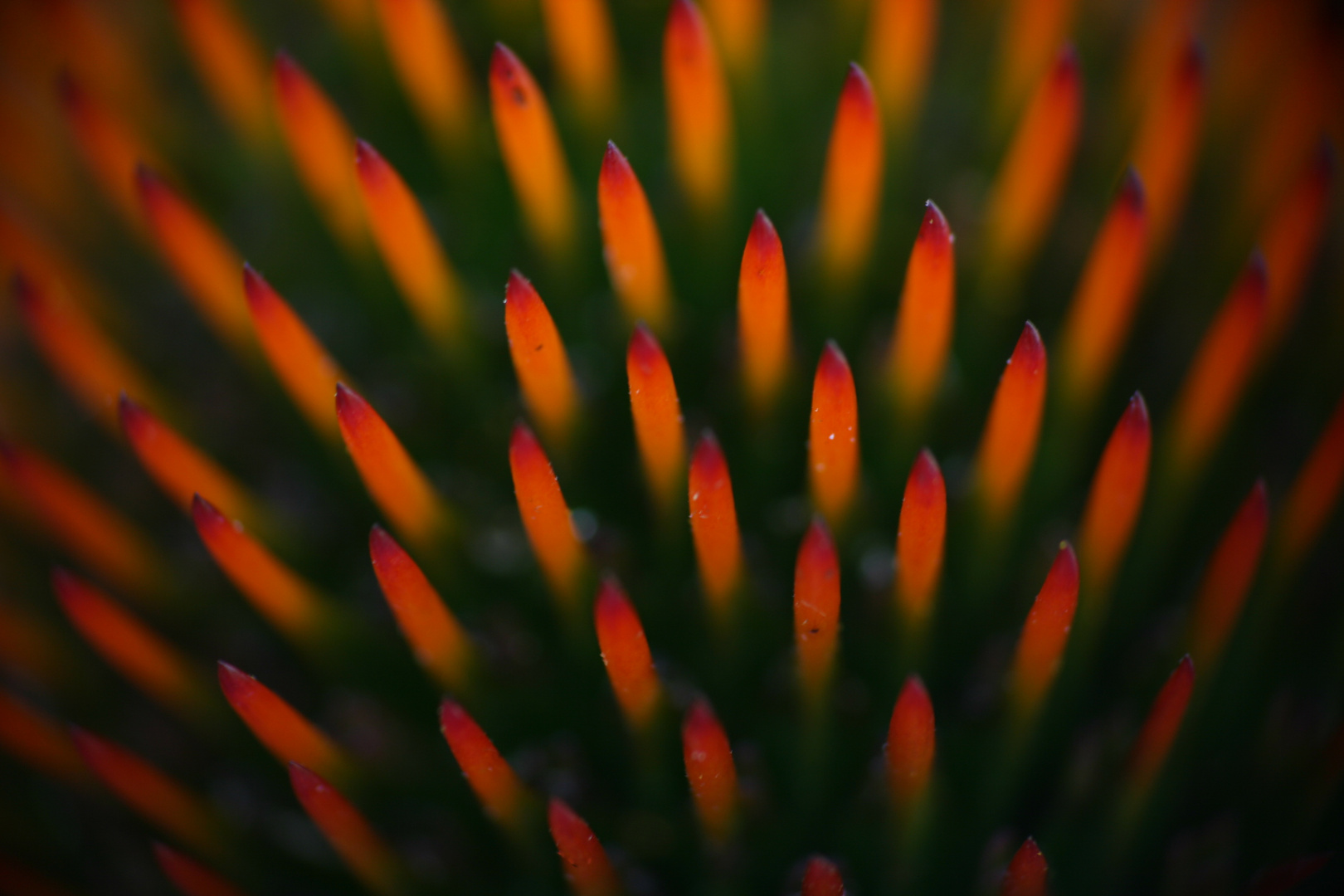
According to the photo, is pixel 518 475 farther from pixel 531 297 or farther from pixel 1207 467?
pixel 1207 467

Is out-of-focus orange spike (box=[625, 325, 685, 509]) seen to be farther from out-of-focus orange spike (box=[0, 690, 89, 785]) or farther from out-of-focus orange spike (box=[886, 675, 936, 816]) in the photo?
out-of-focus orange spike (box=[0, 690, 89, 785])

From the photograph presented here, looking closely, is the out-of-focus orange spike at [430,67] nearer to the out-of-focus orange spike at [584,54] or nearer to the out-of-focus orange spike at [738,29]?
the out-of-focus orange spike at [584,54]

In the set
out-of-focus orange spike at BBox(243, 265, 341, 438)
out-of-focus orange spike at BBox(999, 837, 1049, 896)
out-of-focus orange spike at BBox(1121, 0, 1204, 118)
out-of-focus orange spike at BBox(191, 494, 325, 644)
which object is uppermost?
out-of-focus orange spike at BBox(1121, 0, 1204, 118)

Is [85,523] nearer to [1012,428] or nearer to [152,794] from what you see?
[152,794]

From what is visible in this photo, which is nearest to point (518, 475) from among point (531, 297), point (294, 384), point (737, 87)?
point (531, 297)

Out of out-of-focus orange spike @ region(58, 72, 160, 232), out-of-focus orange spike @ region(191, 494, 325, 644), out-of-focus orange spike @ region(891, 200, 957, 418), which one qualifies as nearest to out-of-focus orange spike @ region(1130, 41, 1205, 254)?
out-of-focus orange spike @ region(891, 200, 957, 418)

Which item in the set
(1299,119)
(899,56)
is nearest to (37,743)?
(899,56)
